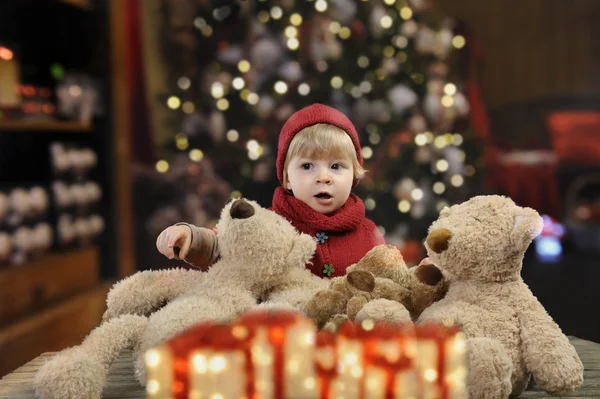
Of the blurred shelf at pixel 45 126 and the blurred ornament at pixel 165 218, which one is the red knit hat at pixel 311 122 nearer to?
the blurred shelf at pixel 45 126

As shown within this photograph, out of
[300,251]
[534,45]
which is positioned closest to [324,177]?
[300,251]

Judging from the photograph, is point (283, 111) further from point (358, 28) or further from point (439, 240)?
point (439, 240)

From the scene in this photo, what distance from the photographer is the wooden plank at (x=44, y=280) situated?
2.30 m

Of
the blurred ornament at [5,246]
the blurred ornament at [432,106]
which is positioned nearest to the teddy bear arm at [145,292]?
the blurred ornament at [5,246]

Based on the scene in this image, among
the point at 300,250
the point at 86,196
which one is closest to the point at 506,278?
the point at 300,250

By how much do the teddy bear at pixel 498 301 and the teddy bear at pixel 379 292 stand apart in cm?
3

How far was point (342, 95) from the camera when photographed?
302 centimetres

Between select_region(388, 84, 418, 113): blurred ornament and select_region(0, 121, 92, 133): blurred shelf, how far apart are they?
1.41 m

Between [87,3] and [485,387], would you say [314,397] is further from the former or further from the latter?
[87,3]

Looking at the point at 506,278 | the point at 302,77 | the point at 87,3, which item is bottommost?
the point at 506,278

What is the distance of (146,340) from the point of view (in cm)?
86

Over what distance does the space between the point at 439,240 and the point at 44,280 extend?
6.86ft

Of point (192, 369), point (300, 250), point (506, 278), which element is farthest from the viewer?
point (300, 250)

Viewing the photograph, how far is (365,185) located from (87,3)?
155cm
